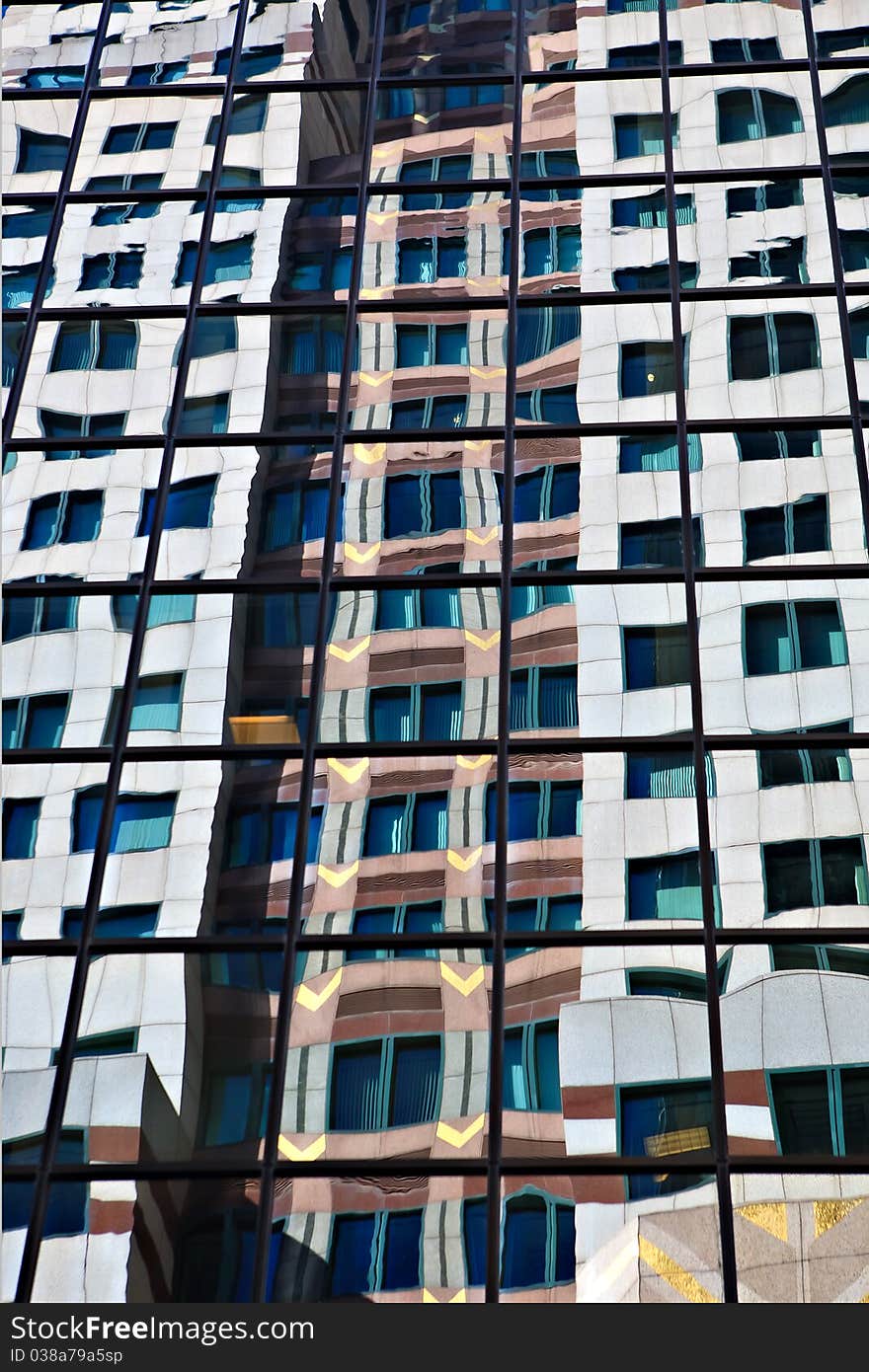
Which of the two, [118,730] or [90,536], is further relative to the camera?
[90,536]

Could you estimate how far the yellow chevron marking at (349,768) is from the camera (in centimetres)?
1688

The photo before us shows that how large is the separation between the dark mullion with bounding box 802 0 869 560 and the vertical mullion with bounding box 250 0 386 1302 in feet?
17.5

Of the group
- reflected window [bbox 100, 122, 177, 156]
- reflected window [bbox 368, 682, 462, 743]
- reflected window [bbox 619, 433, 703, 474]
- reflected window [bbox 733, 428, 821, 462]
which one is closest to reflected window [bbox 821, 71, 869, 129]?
reflected window [bbox 733, 428, 821, 462]

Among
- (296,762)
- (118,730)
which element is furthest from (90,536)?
(296,762)

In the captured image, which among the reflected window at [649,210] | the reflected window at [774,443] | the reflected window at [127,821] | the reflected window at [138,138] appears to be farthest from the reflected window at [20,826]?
the reflected window at [649,210]

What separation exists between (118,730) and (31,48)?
11.0 metres

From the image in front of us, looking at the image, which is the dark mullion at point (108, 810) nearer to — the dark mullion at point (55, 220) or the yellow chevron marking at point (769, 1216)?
the dark mullion at point (55, 220)

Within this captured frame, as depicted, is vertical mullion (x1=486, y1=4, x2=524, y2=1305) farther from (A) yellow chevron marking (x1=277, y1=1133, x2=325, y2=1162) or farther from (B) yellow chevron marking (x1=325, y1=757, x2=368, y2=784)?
(A) yellow chevron marking (x1=277, y1=1133, x2=325, y2=1162)

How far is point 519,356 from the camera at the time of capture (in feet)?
64.6

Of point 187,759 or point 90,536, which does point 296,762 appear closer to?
point 187,759

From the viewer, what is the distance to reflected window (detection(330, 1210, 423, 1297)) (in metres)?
14.3

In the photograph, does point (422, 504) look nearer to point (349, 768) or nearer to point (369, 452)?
point (369, 452)

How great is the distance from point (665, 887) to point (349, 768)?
3179 mm

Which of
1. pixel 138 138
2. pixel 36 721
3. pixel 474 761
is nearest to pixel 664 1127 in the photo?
pixel 474 761
